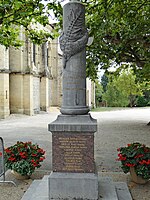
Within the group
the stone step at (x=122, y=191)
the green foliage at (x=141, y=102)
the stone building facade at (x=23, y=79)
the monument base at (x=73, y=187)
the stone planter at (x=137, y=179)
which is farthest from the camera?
the green foliage at (x=141, y=102)

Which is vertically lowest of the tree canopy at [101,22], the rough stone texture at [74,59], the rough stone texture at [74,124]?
the rough stone texture at [74,124]

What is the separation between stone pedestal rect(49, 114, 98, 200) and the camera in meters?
4.67

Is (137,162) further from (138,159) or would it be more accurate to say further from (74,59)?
(74,59)

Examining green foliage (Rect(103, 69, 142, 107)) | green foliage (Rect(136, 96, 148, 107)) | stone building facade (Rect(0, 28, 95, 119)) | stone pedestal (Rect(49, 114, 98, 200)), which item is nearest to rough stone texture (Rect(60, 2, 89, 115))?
stone pedestal (Rect(49, 114, 98, 200))

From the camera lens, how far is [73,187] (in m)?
4.68

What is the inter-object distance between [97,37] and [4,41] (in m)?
4.21

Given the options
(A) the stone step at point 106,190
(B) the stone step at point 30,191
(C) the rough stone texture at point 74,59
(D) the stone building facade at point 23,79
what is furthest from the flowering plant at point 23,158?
(D) the stone building facade at point 23,79

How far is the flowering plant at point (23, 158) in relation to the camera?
604 centimetres

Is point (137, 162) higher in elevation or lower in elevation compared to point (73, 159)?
lower

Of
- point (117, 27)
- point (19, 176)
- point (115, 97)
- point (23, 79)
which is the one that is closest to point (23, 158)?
point (19, 176)

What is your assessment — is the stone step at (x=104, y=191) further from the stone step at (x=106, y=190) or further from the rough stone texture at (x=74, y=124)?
the rough stone texture at (x=74, y=124)

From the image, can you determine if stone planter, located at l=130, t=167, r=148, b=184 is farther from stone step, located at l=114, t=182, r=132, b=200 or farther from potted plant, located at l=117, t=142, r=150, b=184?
stone step, located at l=114, t=182, r=132, b=200

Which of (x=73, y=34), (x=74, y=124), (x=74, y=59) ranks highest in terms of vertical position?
(x=73, y=34)

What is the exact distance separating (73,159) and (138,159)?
188 cm
